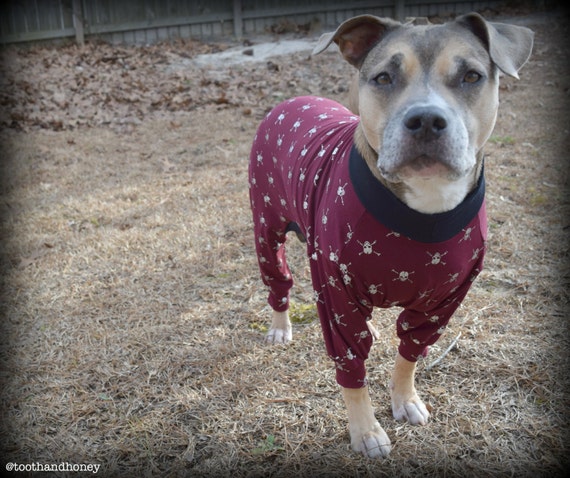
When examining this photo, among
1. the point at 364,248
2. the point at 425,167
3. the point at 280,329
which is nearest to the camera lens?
the point at 425,167

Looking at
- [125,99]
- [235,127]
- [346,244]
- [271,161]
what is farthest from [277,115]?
[125,99]

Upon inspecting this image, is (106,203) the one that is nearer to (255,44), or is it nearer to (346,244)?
(346,244)

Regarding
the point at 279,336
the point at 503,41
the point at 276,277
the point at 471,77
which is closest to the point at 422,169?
the point at 471,77

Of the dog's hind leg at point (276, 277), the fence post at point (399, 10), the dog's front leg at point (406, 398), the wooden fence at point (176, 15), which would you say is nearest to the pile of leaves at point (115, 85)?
the wooden fence at point (176, 15)

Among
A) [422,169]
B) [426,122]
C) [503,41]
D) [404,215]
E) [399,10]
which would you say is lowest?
[404,215]

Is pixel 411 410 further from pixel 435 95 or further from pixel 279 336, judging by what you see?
pixel 435 95

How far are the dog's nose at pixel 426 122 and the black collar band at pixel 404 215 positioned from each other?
0.94 feet

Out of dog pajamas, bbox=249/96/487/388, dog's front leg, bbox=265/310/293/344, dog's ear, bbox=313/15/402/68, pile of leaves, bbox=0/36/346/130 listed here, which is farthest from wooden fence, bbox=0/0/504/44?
dog's ear, bbox=313/15/402/68

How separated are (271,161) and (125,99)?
21.6 ft

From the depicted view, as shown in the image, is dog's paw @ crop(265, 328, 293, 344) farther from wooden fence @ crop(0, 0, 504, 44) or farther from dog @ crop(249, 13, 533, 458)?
wooden fence @ crop(0, 0, 504, 44)

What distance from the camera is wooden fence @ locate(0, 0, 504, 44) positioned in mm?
11516

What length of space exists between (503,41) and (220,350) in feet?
7.17

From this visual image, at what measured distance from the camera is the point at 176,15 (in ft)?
40.3

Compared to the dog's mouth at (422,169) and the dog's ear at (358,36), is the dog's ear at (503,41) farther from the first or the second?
the dog's mouth at (422,169)
